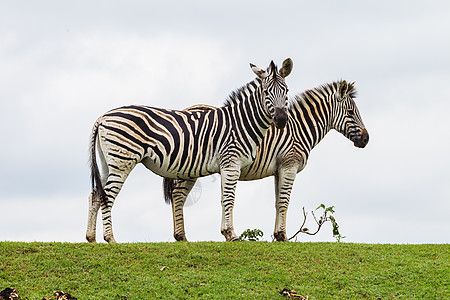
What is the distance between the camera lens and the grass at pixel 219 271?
12.8m

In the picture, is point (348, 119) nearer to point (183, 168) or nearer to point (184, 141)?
point (184, 141)

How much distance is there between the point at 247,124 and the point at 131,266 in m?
4.68

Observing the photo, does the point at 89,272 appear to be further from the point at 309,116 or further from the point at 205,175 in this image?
the point at 309,116

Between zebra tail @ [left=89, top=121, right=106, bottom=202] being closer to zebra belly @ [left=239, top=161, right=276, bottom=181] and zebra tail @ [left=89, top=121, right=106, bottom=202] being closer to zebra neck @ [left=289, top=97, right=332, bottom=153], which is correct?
zebra belly @ [left=239, top=161, right=276, bottom=181]

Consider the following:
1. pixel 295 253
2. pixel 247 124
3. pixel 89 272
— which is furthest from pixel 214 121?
pixel 89 272

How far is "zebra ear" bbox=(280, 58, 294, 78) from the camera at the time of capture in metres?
16.2

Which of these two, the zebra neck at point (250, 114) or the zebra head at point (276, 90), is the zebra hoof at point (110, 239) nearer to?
the zebra neck at point (250, 114)

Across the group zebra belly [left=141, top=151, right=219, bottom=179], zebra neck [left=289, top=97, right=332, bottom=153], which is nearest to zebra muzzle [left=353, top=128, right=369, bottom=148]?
zebra neck [left=289, top=97, right=332, bottom=153]

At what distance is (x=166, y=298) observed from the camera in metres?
12.4

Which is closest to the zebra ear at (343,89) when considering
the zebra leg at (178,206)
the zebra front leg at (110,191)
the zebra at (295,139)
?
the zebra at (295,139)

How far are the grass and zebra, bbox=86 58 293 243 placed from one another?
50.8 inches

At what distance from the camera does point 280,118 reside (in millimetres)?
15555

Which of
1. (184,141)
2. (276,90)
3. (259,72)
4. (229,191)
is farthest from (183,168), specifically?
(259,72)

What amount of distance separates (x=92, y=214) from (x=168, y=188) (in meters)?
2.42
